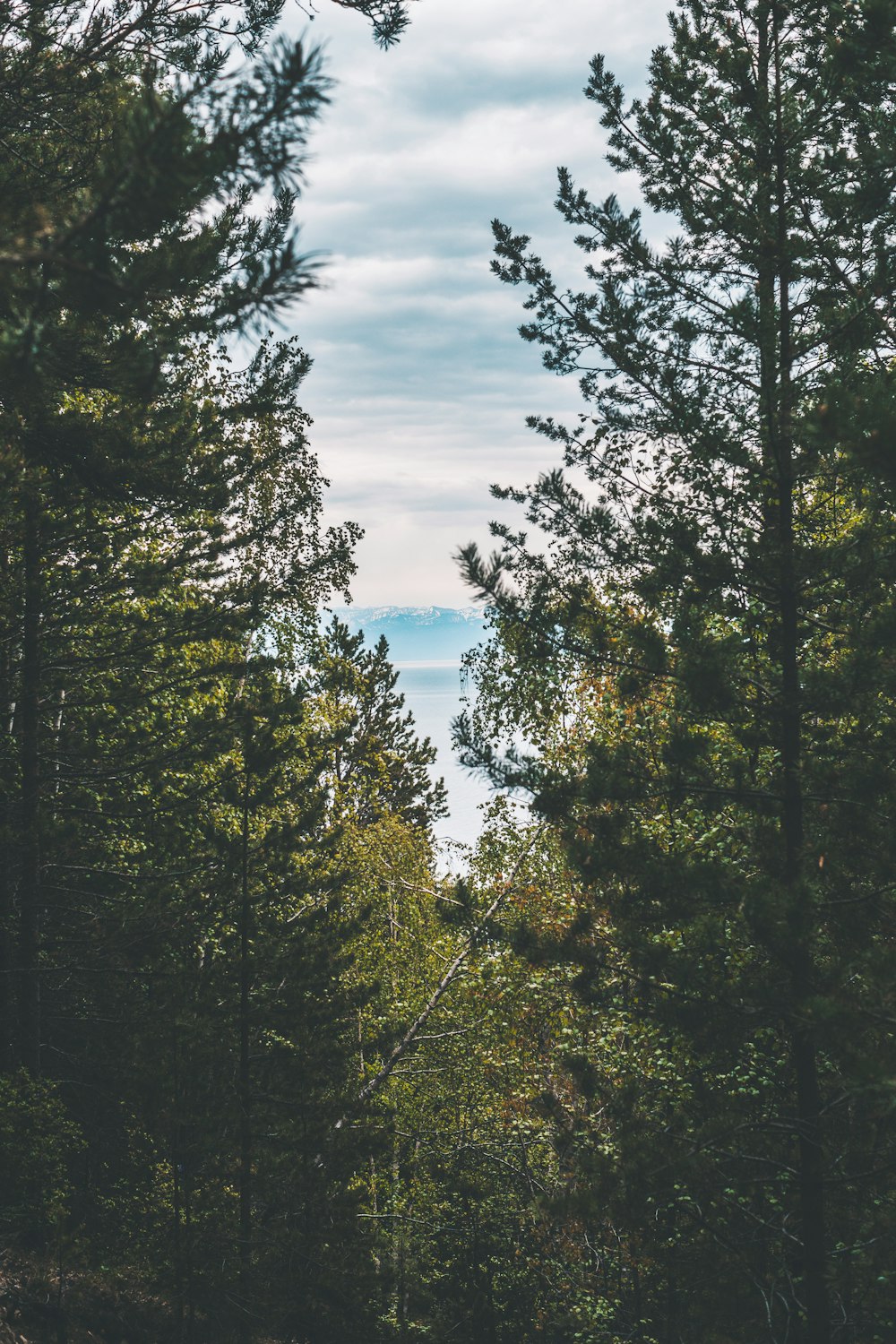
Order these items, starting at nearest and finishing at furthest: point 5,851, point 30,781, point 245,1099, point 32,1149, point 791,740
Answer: point 791,740, point 32,1149, point 30,781, point 245,1099, point 5,851

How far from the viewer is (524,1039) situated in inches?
453

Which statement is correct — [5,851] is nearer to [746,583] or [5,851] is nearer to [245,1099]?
[245,1099]

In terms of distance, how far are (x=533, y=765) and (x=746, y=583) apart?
186 cm

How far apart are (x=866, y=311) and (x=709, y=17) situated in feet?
8.15

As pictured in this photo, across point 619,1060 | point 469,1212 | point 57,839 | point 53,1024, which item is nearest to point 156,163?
point 57,839

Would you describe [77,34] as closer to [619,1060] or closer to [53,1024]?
[619,1060]

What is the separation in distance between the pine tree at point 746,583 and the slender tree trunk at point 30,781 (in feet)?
16.8

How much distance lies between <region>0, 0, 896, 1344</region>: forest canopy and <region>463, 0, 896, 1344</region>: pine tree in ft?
0.12

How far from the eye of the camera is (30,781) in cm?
880

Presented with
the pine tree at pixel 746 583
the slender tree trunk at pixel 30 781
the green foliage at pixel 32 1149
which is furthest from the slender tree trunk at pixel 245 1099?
the pine tree at pixel 746 583

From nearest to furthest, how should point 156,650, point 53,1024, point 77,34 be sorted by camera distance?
1. point 77,34
2. point 156,650
3. point 53,1024

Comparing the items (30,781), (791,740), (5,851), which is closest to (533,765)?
(791,740)

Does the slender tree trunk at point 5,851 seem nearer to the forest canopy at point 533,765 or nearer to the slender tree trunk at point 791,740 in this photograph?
the forest canopy at point 533,765

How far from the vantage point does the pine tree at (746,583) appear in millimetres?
5324
